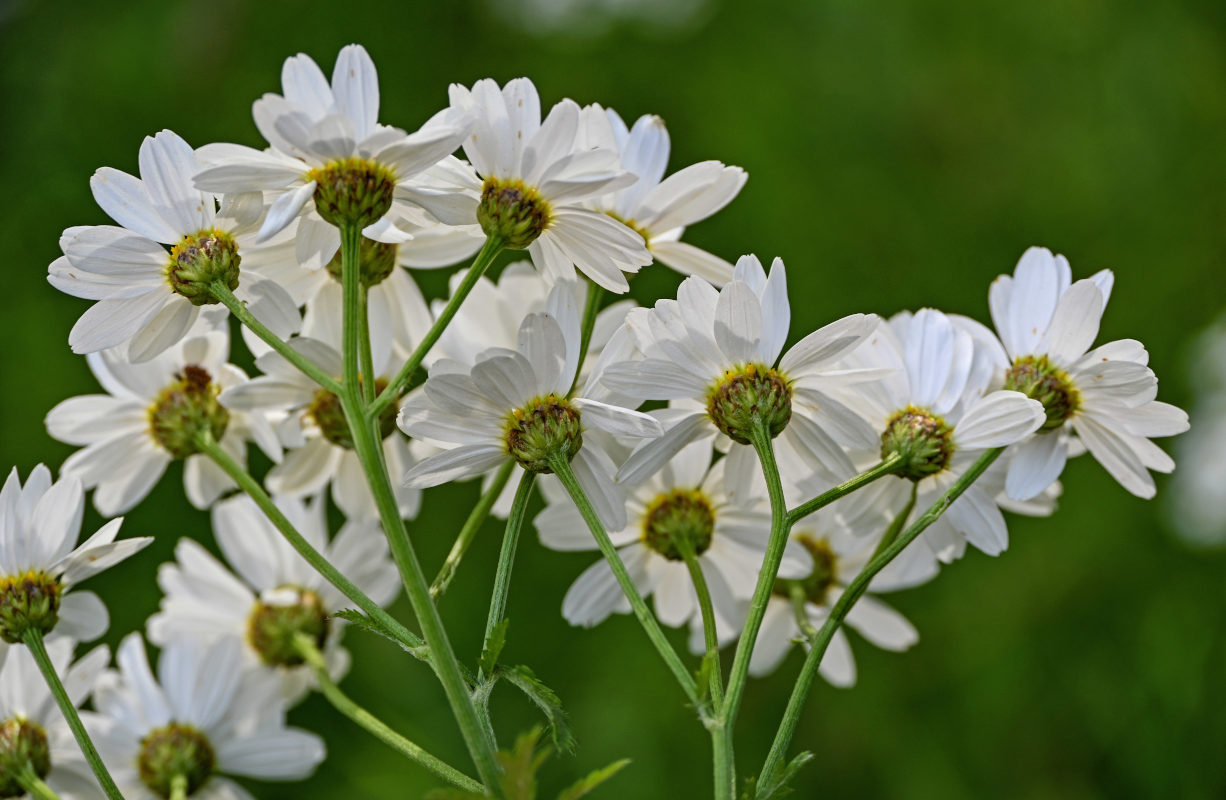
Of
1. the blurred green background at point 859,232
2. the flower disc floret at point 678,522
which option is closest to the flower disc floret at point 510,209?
the flower disc floret at point 678,522

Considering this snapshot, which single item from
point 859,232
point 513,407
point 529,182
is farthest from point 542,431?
point 859,232

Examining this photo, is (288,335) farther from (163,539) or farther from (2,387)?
(2,387)

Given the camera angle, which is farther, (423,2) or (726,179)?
(423,2)

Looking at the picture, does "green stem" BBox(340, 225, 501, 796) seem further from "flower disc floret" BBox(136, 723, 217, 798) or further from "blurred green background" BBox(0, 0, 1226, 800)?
"blurred green background" BBox(0, 0, 1226, 800)

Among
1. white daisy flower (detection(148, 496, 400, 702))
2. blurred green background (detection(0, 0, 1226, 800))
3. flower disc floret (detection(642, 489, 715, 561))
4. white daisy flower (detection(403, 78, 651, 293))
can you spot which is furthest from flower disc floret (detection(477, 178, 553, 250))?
blurred green background (detection(0, 0, 1226, 800))

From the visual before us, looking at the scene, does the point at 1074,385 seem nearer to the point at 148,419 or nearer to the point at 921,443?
the point at 921,443

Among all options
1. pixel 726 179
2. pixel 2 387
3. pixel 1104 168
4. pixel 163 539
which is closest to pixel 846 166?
pixel 1104 168
